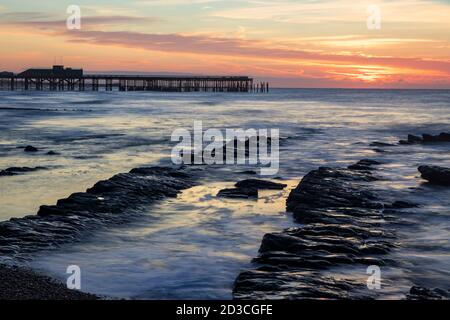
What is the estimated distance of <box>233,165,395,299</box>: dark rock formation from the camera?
344 inches

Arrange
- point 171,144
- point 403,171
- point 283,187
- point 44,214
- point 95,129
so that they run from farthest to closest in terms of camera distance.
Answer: point 95,129
point 171,144
point 403,171
point 283,187
point 44,214

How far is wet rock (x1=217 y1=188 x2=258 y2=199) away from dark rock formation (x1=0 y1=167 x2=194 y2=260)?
4.55 ft

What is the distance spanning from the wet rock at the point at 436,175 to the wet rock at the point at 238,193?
21.0ft

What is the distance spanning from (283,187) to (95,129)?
1036 inches

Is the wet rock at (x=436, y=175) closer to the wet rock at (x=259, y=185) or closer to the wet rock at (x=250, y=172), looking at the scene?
the wet rock at (x=259, y=185)

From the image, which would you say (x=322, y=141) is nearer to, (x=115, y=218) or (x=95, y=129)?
(x=95, y=129)

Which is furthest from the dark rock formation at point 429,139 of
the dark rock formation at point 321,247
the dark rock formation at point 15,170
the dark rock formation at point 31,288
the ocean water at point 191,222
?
the dark rock formation at point 31,288

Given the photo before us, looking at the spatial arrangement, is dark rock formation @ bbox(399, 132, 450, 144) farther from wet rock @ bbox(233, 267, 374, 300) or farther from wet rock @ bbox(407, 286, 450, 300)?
wet rock @ bbox(407, 286, 450, 300)

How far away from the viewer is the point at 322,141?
3744 cm

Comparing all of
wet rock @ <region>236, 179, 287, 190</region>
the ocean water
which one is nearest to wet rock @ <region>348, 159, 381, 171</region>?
the ocean water

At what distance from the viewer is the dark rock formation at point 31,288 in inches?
303

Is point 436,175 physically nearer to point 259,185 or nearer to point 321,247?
point 259,185

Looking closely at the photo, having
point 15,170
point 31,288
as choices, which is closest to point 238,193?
point 15,170
